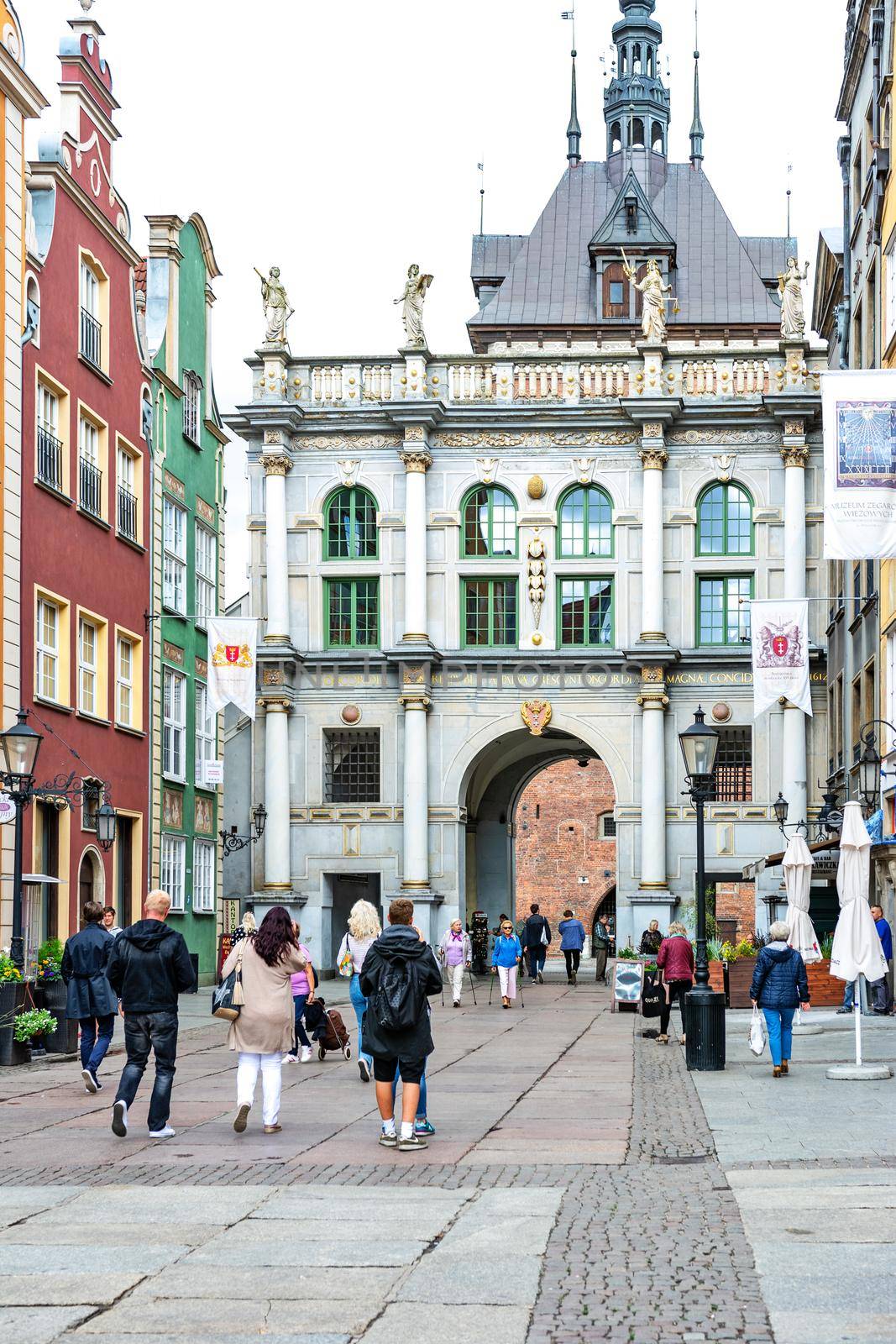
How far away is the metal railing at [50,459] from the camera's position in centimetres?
2956

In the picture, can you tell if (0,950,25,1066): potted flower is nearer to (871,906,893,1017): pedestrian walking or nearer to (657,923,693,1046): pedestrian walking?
(657,923,693,1046): pedestrian walking

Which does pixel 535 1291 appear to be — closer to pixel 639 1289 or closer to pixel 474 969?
pixel 639 1289

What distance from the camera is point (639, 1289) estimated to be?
8672mm

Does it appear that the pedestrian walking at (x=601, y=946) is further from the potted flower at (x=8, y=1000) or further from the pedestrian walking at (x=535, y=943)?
the potted flower at (x=8, y=1000)

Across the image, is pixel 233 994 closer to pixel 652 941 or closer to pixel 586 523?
pixel 652 941

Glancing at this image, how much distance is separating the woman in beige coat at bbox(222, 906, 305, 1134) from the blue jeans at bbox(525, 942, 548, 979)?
30.5 meters

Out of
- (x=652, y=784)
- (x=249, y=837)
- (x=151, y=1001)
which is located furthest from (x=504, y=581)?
(x=151, y=1001)

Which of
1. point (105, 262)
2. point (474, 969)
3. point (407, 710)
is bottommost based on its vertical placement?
point (474, 969)

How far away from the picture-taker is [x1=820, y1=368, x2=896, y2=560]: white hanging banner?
25.7 metres

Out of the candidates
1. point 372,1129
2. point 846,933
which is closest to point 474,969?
point 846,933

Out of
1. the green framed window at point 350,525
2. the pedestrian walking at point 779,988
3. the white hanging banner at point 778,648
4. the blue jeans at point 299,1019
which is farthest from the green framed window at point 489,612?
the pedestrian walking at point 779,988

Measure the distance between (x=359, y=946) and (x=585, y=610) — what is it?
27987 mm

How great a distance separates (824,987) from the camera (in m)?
30.3

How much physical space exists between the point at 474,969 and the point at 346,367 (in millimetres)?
15833
